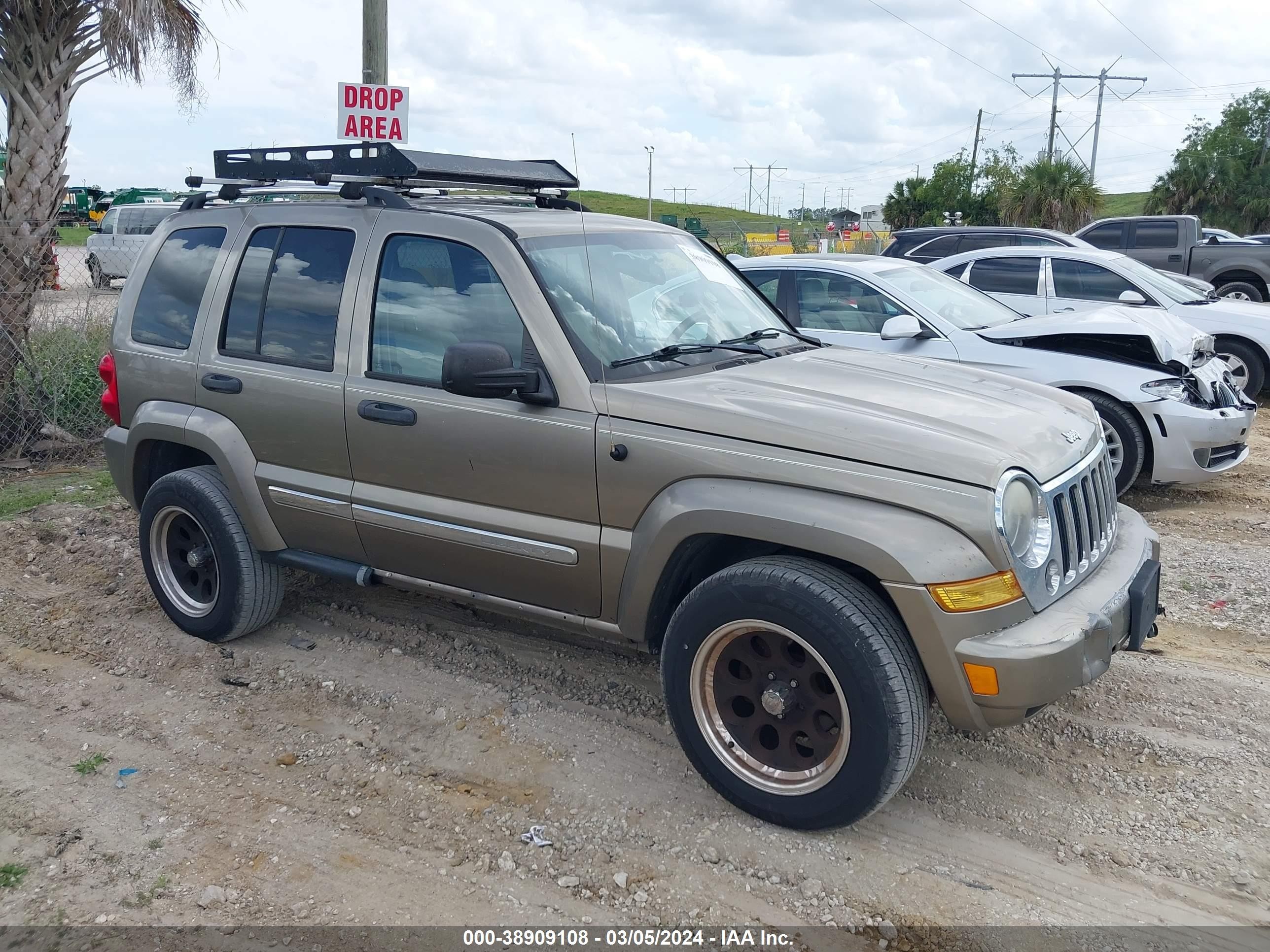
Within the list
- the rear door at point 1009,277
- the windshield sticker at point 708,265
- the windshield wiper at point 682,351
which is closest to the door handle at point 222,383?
the windshield wiper at point 682,351

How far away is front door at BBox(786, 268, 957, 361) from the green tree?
131 ft

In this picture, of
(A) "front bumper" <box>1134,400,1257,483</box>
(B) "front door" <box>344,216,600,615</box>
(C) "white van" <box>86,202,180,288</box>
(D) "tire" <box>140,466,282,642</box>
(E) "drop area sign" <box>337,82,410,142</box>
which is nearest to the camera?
(B) "front door" <box>344,216,600,615</box>

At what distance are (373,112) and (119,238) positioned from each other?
16410 millimetres

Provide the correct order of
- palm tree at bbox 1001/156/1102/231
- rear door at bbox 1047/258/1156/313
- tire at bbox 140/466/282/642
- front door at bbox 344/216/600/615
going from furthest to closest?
1. palm tree at bbox 1001/156/1102/231
2. rear door at bbox 1047/258/1156/313
3. tire at bbox 140/466/282/642
4. front door at bbox 344/216/600/615

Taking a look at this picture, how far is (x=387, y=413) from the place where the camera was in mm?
4062

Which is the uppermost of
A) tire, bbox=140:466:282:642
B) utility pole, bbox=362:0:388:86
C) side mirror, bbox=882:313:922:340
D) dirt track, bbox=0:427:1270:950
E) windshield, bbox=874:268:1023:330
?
utility pole, bbox=362:0:388:86

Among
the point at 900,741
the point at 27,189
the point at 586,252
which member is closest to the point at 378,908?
the point at 900,741

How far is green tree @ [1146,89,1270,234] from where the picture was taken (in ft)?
136

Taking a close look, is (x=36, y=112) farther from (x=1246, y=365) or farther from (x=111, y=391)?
(x=1246, y=365)

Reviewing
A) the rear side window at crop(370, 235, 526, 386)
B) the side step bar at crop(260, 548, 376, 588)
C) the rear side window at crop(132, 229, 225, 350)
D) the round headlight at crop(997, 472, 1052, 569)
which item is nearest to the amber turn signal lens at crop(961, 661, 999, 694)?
the round headlight at crop(997, 472, 1052, 569)

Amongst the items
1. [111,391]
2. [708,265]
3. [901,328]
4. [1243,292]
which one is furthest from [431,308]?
[1243,292]

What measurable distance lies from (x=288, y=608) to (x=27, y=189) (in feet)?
16.3

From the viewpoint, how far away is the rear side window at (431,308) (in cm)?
388

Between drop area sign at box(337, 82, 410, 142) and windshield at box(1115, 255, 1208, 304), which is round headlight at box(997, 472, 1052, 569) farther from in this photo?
windshield at box(1115, 255, 1208, 304)
